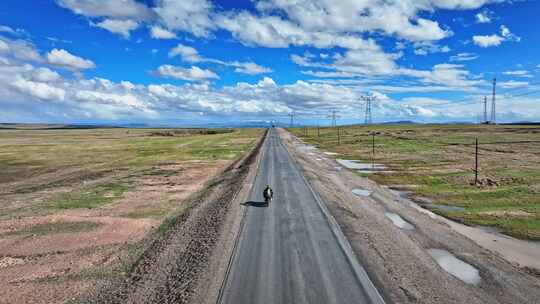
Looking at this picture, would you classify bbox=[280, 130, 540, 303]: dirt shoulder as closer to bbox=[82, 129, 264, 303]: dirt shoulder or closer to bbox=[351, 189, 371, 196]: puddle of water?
bbox=[351, 189, 371, 196]: puddle of water

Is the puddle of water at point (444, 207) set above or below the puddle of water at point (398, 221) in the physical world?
below

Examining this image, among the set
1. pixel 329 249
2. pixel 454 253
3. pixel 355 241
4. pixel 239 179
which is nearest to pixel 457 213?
pixel 454 253

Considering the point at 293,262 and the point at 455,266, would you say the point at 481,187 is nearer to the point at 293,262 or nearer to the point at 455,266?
the point at 455,266

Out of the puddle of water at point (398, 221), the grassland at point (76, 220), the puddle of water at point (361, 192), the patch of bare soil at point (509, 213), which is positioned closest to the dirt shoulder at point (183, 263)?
the grassland at point (76, 220)

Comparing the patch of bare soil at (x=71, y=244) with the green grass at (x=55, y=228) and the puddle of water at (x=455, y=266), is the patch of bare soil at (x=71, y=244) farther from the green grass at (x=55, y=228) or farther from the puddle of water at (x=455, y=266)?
the puddle of water at (x=455, y=266)

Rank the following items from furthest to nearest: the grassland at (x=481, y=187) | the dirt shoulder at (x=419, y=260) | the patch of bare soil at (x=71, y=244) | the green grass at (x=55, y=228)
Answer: the grassland at (x=481, y=187)
the green grass at (x=55, y=228)
the patch of bare soil at (x=71, y=244)
the dirt shoulder at (x=419, y=260)

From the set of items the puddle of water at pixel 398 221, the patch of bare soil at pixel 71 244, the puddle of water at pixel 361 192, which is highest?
the patch of bare soil at pixel 71 244

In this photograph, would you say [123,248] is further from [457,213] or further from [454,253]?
[457,213]

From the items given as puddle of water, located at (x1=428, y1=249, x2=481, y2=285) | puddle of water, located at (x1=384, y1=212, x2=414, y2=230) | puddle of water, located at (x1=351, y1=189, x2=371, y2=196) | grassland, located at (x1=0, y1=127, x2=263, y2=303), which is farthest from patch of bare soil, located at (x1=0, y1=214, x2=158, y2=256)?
puddle of water, located at (x1=351, y1=189, x2=371, y2=196)
